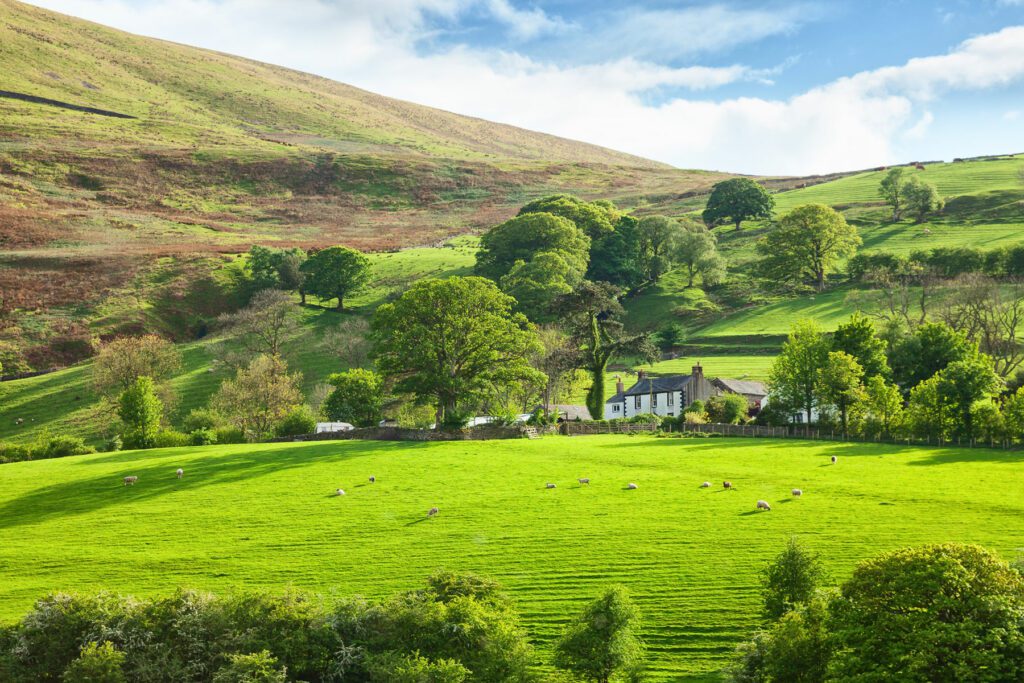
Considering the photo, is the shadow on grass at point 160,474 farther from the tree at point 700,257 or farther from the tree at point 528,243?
the tree at point 700,257

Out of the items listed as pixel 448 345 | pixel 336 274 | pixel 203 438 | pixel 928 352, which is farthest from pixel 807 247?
pixel 203 438

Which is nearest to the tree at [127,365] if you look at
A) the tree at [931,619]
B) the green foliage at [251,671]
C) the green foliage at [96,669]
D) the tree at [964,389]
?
the green foliage at [96,669]

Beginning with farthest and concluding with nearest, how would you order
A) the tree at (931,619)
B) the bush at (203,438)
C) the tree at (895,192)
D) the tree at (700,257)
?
the tree at (895,192), the tree at (700,257), the bush at (203,438), the tree at (931,619)

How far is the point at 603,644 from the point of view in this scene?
96.8 ft

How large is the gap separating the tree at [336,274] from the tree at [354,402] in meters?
45.0

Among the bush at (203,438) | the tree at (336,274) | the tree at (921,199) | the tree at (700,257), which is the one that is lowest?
the bush at (203,438)

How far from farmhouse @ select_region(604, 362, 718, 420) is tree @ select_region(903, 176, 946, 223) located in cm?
9355

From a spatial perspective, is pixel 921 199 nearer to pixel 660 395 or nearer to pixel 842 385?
pixel 660 395

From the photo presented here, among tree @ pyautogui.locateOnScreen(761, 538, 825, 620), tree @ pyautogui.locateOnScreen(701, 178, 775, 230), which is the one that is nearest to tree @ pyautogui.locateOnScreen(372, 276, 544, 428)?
tree @ pyautogui.locateOnScreen(761, 538, 825, 620)

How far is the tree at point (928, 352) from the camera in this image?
73.8m

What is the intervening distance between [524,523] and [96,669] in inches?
806

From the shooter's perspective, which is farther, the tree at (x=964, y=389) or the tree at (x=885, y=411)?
the tree at (x=885, y=411)

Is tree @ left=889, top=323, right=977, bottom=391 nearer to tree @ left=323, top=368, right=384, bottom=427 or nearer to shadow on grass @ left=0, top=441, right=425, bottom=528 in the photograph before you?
shadow on grass @ left=0, top=441, right=425, bottom=528

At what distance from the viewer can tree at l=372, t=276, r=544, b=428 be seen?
71.1 m
